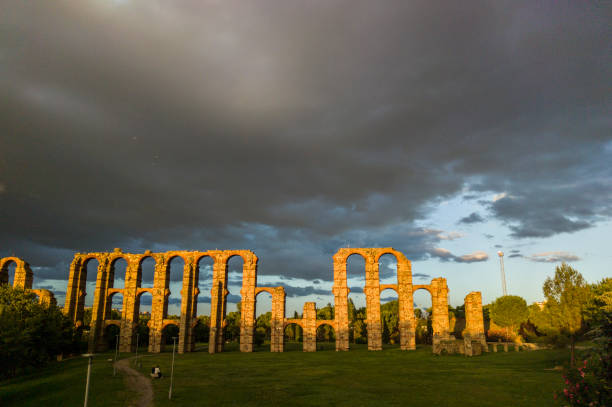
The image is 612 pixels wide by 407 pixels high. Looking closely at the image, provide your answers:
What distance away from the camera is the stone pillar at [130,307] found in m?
66.2

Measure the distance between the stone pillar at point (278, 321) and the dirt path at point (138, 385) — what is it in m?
25.8

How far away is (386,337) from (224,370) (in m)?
→ 62.9

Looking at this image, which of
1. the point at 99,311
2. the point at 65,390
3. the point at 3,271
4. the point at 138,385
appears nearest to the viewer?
the point at 138,385

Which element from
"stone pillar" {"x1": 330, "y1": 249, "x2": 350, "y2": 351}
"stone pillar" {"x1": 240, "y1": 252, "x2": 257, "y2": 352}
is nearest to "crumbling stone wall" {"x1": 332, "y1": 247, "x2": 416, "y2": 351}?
"stone pillar" {"x1": 330, "y1": 249, "x2": 350, "y2": 351}

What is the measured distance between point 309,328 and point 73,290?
45400mm

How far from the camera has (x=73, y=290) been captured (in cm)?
7050

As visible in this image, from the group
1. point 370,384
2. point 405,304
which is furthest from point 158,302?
point 370,384

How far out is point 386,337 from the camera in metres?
91.8

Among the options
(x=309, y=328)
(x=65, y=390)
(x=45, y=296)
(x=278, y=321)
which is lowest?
(x=65, y=390)

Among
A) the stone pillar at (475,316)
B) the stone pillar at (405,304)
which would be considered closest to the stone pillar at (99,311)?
the stone pillar at (405,304)

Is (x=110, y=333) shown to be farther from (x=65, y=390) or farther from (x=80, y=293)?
(x=65, y=390)

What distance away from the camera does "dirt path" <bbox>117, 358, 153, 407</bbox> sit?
2475cm

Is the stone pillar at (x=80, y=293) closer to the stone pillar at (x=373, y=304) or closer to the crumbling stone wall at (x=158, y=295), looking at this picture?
the crumbling stone wall at (x=158, y=295)

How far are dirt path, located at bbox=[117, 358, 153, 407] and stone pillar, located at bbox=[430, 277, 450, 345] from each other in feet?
155
